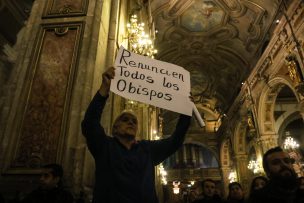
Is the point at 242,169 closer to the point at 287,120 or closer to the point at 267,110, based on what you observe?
the point at 287,120

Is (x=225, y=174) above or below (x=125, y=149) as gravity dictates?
above

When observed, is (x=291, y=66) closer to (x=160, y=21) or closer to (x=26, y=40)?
(x=160, y=21)

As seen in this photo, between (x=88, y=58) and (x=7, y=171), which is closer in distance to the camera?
(x=7, y=171)

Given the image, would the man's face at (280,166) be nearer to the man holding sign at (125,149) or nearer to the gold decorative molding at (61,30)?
the man holding sign at (125,149)

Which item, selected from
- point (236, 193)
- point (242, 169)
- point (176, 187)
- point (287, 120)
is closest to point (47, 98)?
point (236, 193)

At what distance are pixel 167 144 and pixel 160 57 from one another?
16.0 meters

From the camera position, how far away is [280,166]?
81.0 inches

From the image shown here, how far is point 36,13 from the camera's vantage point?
4141mm

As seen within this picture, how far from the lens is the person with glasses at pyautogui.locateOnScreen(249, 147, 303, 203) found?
1843 mm

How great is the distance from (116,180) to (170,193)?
21637 mm

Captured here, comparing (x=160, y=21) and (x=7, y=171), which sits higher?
(x=160, y=21)

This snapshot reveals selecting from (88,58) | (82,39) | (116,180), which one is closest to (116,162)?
(116,180)

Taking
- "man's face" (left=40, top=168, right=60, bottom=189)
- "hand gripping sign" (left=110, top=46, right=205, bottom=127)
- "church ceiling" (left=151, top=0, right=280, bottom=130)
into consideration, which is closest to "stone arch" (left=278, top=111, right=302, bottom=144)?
"church ceiling" (left=151, top=0, right=280, bottom=130)

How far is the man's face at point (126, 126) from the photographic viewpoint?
194 centimetres
